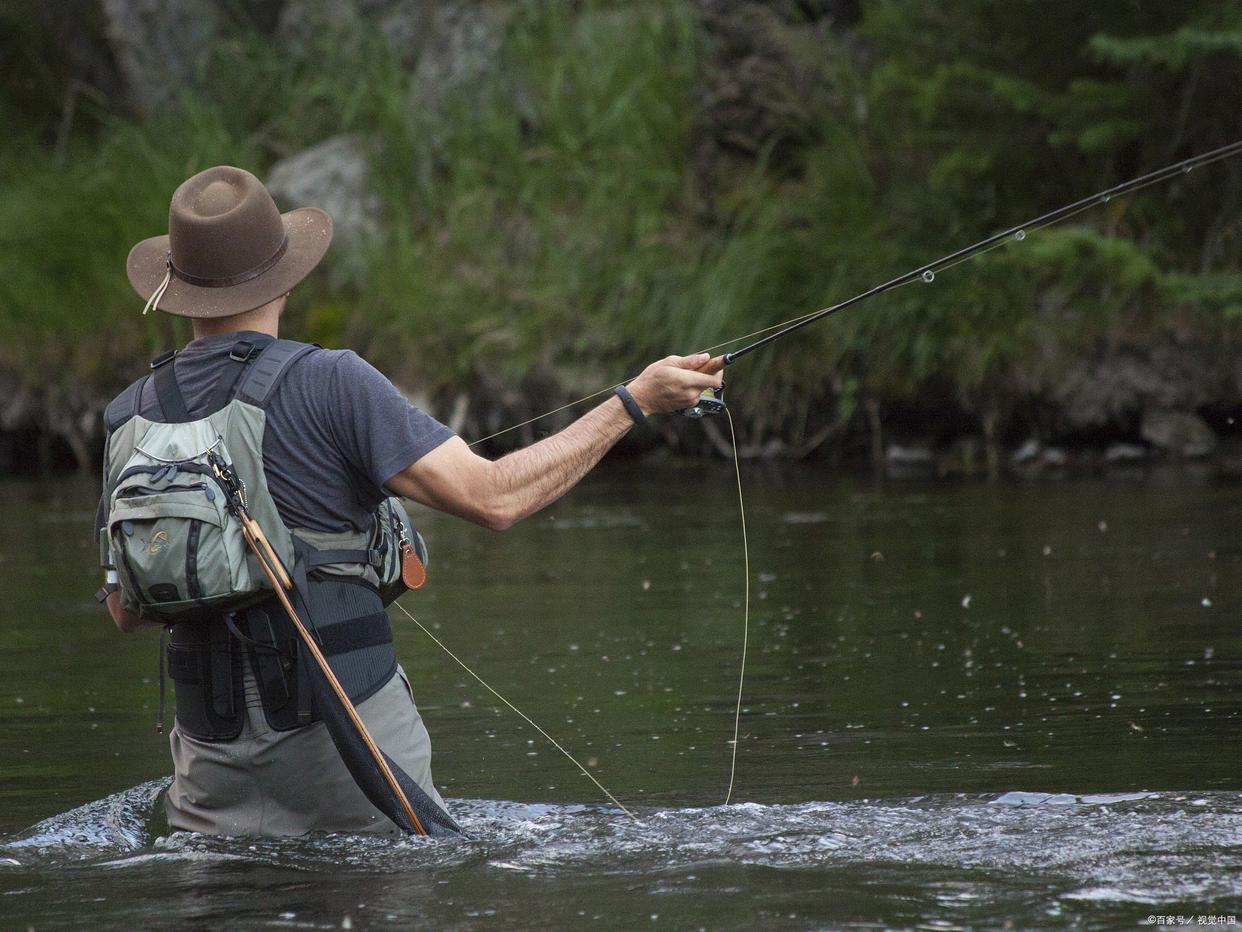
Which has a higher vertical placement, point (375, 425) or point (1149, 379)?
point (1149, 379)

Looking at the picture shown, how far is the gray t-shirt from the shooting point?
11.5 feet

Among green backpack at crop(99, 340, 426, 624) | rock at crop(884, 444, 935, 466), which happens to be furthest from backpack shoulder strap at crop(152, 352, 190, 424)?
rock at crop(884, 444, 935, 466)

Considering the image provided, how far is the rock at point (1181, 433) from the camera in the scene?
12828 mm

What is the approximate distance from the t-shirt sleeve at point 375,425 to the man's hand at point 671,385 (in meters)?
0.42

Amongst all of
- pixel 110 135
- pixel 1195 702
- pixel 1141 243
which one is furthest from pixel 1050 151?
pixel 110 135

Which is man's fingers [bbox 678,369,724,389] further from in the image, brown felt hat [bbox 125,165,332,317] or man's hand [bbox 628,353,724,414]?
brown felt hat [bbox 125,165,332,317]

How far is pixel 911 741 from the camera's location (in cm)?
488

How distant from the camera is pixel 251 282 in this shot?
12.0 feet

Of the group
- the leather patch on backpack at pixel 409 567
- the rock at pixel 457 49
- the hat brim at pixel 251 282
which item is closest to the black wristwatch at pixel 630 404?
the leather patch on backpack at pixel 409 567

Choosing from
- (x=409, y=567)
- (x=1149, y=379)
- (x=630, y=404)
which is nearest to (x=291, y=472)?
(x=409, y=567)

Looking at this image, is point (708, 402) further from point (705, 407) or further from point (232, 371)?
point (232, 371)

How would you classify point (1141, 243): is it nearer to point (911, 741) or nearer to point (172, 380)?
point (911, 741)

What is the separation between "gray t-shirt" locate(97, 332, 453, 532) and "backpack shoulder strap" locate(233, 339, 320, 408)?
0.01 m

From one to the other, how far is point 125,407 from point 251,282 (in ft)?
1.08
